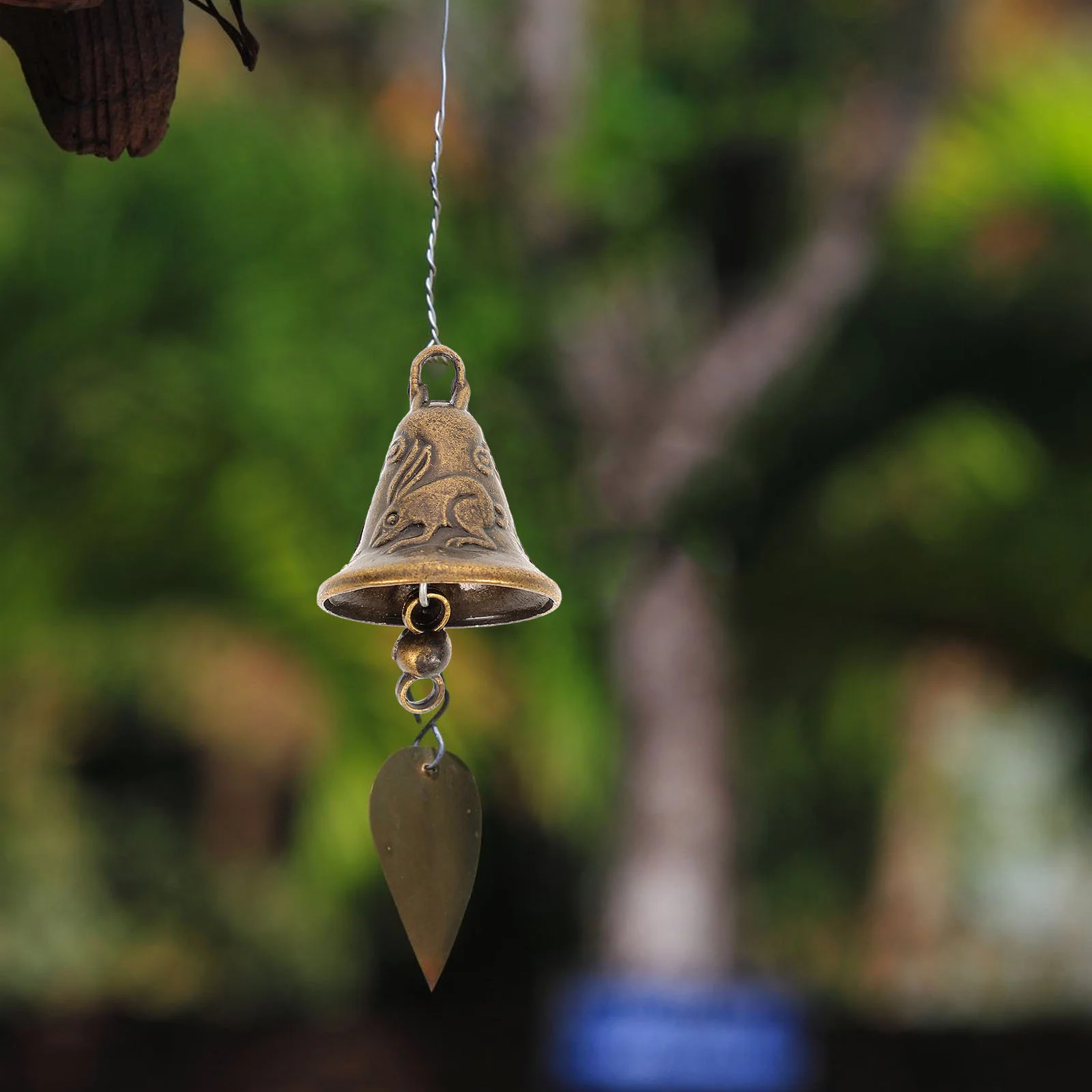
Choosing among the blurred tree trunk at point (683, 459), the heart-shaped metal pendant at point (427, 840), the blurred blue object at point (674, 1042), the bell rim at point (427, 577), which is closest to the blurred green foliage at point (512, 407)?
the blurred tree trunk at point (683, 459)

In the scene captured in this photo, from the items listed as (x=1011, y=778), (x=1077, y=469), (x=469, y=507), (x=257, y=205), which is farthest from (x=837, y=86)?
(x=469, y=507)

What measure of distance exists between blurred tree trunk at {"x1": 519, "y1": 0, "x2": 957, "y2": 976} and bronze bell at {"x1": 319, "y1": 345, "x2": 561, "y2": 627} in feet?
11.3

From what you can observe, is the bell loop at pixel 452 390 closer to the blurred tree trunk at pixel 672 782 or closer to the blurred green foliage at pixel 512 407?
the blurred green foliage at pixel 512 407

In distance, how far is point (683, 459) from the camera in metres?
5.71

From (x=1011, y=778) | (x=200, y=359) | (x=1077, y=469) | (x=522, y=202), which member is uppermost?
(x=522, y=202)

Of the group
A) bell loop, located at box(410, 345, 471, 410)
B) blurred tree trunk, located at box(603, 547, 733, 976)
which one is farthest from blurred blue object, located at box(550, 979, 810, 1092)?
bell loop, located at box(410, 345, 471, 410)

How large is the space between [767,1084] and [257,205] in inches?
117

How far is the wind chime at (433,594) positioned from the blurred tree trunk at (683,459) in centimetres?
Answer: 348

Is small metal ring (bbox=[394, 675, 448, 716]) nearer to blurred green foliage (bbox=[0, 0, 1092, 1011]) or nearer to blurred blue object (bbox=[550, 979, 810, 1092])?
blurred green foliage (bbox=[0, 0, 1092, 1011])

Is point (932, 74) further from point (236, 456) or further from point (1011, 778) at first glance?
point (1011, 778)

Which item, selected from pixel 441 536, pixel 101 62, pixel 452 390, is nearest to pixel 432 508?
pixel 441 536

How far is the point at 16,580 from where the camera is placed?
5246 millimetres

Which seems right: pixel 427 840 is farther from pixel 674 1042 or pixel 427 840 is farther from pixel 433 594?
pixel 674 1042

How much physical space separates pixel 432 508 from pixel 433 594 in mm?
120
